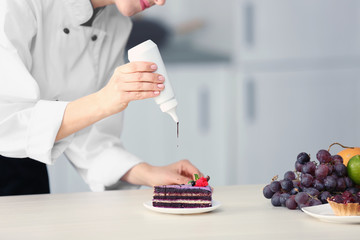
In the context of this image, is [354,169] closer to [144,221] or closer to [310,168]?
[310,168]

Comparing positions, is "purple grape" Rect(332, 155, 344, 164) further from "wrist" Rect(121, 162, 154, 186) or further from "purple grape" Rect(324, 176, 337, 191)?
"wrist" Rect(121, 162, 154, 186)

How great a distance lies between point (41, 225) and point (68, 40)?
793 millimetres

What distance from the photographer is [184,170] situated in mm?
1574

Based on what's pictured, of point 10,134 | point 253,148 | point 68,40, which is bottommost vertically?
point 253,148

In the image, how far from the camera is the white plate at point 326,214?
1015 millimetres

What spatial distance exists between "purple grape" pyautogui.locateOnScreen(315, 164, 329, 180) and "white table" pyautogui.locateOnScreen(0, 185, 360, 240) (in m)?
0.08

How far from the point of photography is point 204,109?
336 cm

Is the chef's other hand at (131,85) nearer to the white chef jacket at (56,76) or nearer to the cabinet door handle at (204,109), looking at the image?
the white chef jacket at (56,76)

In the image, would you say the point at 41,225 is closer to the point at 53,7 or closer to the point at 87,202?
the point at 87,202

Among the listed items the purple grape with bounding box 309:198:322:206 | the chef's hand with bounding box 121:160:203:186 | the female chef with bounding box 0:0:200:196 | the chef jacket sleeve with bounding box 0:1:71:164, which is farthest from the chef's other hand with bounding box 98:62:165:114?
the purple grape with bounding box 309:198:322:206

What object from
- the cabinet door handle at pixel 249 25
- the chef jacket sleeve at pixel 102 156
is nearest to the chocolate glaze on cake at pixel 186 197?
the chef jacket sleeve at pixel 102 156

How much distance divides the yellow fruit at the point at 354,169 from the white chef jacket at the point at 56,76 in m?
0.68

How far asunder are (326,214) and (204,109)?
2.30 m

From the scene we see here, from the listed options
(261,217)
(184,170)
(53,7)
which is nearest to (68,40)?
(53,7)
